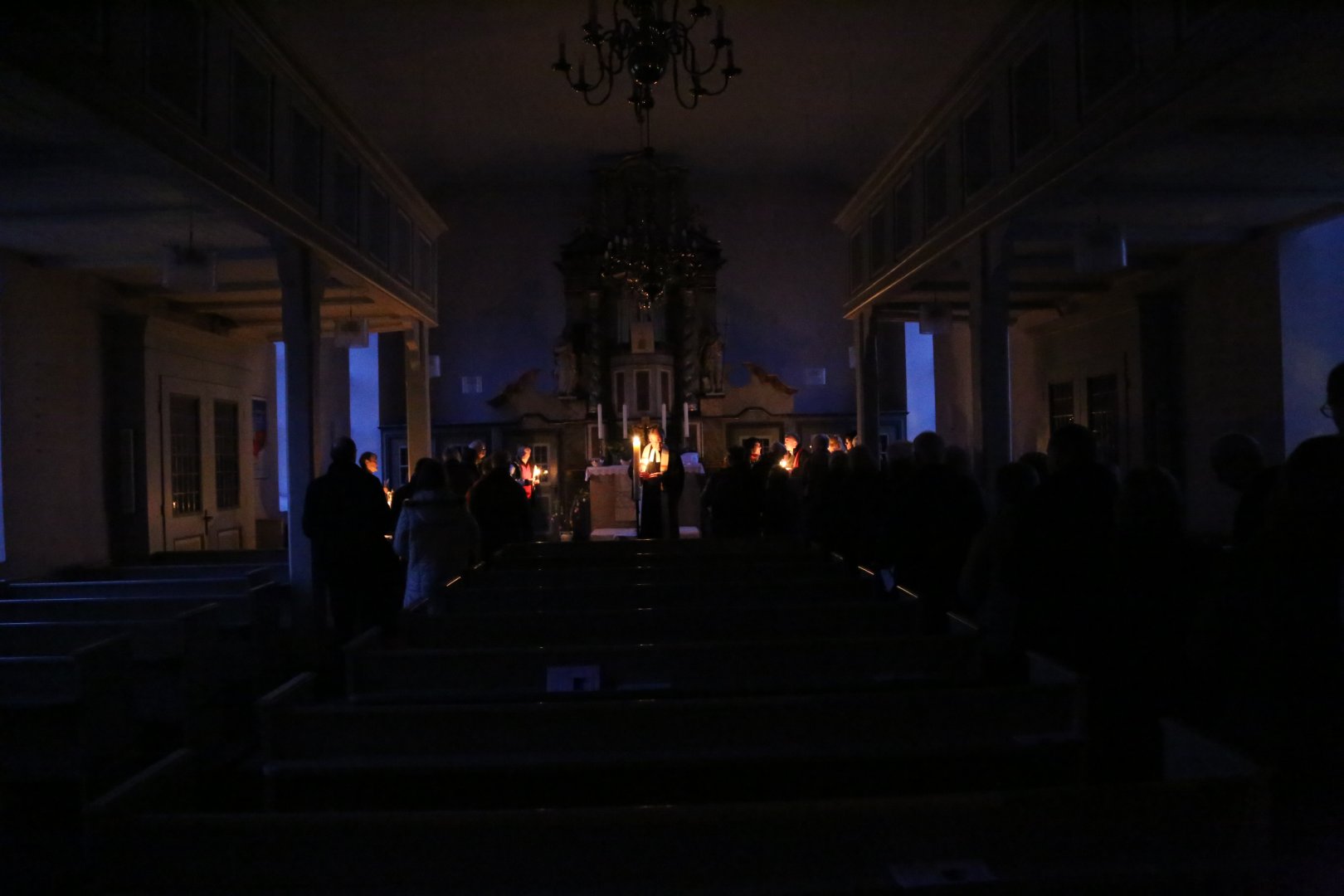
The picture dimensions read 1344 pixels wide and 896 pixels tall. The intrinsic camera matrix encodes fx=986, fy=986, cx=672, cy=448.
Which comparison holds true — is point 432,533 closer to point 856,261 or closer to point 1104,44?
point 1104,44

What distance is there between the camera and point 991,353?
678 cm

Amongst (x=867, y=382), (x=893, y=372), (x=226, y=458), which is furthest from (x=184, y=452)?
(x=893, y=372)

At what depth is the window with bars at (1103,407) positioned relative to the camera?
34.9 ft

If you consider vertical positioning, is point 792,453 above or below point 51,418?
below

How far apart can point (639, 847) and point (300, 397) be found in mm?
5986

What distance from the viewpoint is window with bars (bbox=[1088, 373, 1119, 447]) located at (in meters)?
10.6

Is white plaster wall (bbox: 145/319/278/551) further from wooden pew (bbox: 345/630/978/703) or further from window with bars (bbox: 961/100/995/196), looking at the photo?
window with bars (bbox: 961/100/995/196)

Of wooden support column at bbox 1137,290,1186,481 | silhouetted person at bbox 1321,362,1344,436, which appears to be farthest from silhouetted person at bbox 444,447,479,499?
wooden support column at bbox 1137,290,1186,481

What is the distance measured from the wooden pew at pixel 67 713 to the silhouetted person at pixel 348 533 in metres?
1.74

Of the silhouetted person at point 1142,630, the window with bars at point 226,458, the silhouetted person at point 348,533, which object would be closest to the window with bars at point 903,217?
the silhouetted person at point 348,533

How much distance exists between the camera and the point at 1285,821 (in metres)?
2.71

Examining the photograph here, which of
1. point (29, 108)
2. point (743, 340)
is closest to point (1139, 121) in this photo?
point (29, 108)

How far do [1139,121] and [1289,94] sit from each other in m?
0.92

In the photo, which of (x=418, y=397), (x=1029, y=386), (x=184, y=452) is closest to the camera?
(x=184, y=452)
